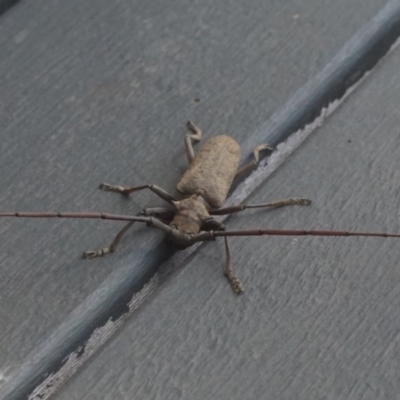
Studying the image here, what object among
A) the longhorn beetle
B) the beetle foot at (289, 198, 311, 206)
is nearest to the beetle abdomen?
the longhorn beetle

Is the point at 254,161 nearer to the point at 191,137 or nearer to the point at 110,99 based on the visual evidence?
the point at 191,137

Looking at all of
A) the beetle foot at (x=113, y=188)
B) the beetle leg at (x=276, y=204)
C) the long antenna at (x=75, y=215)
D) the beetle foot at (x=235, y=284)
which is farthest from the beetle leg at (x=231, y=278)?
the beetle foot at (x=113, y=188)

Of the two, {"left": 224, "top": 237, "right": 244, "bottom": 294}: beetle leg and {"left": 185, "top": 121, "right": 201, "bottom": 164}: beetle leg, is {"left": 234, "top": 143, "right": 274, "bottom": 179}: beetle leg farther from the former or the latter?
{"left": 224, "top": 237, "right": 244, "bottom": 294}: beetle leg

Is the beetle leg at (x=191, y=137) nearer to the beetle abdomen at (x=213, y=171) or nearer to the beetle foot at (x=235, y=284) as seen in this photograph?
the beetle abdomen at (x=213, y=171)

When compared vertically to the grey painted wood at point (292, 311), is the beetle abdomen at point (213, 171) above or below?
above

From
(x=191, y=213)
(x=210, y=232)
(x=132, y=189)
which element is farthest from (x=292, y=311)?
(x=132, y=189)

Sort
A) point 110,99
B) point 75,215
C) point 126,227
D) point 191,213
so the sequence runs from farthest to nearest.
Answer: point 110,99 → point 191,213 → point 126,227 → point 75,215
